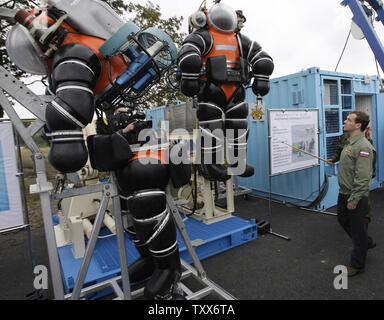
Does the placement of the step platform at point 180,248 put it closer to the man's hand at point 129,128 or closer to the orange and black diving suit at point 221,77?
the orange and black diving suit at point 221,77

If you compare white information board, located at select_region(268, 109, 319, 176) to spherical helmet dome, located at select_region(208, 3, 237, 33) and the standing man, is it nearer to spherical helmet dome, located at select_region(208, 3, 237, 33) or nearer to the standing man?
the standing man

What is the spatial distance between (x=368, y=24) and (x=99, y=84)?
3.62 m

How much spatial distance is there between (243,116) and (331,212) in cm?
298

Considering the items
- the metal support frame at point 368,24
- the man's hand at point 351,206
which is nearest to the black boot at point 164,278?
the man's hand at point 351,206

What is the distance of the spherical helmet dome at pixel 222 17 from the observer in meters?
2.45

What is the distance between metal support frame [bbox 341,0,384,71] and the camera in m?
3.42

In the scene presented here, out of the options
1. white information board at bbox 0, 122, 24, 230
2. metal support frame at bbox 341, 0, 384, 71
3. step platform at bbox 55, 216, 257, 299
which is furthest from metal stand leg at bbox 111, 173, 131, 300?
metal support frame at bbox 341, 0, 384, 71

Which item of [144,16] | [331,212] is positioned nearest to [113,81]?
[331,212]

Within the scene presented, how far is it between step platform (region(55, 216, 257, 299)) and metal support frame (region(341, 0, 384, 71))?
2801 mm

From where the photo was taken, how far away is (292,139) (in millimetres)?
4195

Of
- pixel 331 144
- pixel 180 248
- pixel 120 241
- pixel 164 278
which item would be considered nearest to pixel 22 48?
pixel 120 241

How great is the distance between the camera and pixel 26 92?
1715 millimetres

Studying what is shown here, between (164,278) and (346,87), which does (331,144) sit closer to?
(346,87)

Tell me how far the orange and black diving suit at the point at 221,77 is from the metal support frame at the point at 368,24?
6.10 ft
